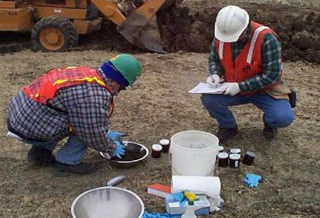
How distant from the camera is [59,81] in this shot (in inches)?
133

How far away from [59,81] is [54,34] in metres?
4.07

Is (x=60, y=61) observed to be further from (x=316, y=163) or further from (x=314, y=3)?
(x=314, y=3)

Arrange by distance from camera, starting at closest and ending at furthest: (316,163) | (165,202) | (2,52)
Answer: (165,202) < (316,163) < (2,52)

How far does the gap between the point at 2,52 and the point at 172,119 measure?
346 centimetres

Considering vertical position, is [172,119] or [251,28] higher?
[251,28]

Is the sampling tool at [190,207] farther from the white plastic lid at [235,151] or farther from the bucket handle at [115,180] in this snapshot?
the white plastic lid at [235,151]

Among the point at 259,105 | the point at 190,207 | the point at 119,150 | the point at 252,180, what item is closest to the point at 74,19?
the point at 259,105

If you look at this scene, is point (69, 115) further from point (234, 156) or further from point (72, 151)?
point (234, 156)

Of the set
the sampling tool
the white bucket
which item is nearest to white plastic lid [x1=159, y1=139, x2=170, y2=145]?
the white bucket

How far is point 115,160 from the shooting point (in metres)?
3.85


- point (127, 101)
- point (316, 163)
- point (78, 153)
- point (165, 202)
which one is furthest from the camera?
point (127, 101)

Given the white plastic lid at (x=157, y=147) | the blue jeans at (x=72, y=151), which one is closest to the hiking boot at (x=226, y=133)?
the white plastic lid at (x=157, y=147)

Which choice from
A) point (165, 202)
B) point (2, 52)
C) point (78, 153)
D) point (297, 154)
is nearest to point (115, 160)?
point (78, 153)

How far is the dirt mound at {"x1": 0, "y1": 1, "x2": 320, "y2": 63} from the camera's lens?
708 cm
